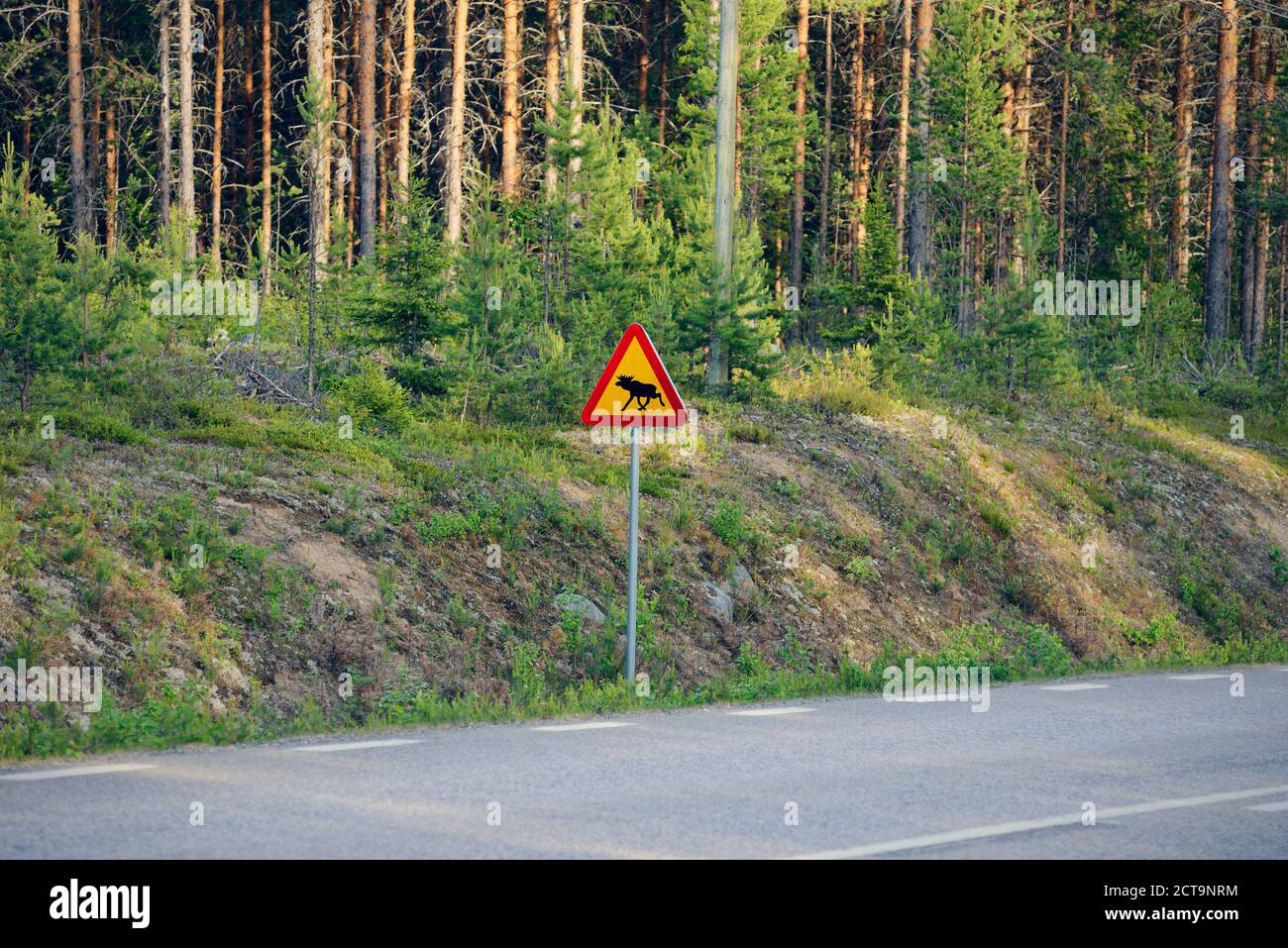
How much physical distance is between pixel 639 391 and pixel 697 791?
198 inches

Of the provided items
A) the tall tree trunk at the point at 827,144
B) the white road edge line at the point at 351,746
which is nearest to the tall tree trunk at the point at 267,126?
the tall tree trunk at the point at 827,144

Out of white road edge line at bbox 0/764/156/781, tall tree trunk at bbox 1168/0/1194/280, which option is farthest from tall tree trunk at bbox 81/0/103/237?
white road edge line at bbox 0/764/156/781

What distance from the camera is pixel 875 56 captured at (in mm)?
50906

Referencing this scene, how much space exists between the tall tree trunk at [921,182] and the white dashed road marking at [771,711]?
75.4ft

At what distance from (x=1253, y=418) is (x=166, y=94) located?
27.7 metres

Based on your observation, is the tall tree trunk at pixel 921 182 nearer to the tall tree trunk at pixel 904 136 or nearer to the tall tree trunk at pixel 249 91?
the tall tree trunk at pixel 904 136

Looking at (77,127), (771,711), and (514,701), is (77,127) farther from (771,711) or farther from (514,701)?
(771,711)

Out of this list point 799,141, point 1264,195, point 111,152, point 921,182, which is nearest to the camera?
point 921,182

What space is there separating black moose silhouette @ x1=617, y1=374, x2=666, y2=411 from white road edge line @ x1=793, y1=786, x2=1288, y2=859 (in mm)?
5753

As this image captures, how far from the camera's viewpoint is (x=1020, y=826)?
738 cm

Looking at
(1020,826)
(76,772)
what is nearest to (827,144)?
(76,772)

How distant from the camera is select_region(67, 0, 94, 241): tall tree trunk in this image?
113 feet
